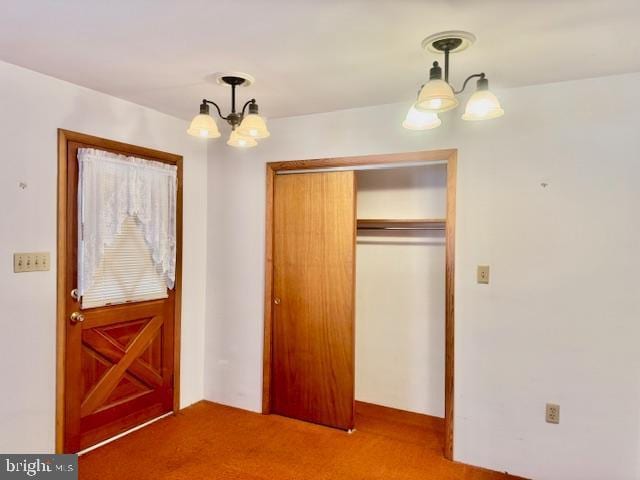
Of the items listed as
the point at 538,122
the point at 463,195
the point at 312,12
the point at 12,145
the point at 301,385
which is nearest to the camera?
the point at 312,12

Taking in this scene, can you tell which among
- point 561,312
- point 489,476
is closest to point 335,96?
point 561,312

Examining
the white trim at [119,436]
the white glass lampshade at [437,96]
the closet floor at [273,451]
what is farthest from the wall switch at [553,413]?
the white trim at [119,436]

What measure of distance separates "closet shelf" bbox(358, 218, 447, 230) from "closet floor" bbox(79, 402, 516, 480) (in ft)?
4.79

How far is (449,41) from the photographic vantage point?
1.89 meters

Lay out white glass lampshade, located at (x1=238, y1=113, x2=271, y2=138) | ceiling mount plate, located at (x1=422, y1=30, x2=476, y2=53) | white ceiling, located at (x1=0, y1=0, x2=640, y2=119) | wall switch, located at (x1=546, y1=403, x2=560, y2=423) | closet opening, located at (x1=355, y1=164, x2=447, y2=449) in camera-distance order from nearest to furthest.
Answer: white ceiling, located at (x1=0, y1=0, x2=640, y2=119) → ceiling mount plate, located at (x1=422, y1=30, x2=476, y2=53) → white glass lampshade, located at (x1=238, y1=113, x2=271, y2=138) → wall switch, located at (x1=546, y1=403, x2=560, y2=423) → closet opening, located at (x1=355, y1=164, x2=447, y2=449)

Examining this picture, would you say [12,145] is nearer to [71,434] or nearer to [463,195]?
[71,434]

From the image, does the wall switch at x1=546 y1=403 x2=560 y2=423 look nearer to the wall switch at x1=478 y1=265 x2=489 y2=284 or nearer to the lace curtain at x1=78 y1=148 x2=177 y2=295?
the wall switch at x1=478 y1=265 x2=489 y2=284

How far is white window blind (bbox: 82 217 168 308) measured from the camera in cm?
273

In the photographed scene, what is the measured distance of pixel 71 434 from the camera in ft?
8.45

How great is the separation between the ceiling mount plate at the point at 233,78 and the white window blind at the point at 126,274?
1153 millimetres

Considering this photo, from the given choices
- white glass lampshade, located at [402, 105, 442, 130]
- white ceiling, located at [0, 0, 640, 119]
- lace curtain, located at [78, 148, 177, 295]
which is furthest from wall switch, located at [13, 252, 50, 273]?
white glass lampshade, located at [402, 105, 442, 130]

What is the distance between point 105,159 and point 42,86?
509 millimetres

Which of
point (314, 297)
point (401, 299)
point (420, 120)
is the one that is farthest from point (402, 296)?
point (420, 120)

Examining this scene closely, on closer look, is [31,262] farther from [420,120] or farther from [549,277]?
[549,277]
